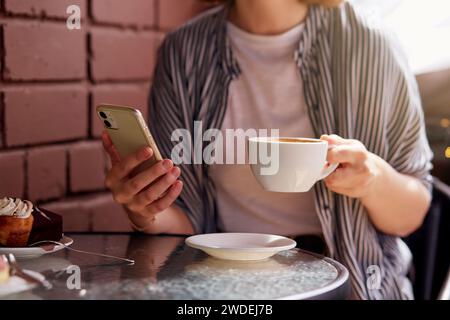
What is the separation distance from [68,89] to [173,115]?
0.59 ft

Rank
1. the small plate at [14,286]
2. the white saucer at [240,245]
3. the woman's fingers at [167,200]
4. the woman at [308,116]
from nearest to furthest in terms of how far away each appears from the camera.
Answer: the small plate at [14,286]
the white saucer at [240,245]
the woman's fingers at [167,200]
the woman at [308,116]

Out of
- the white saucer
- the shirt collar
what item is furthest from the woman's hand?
the shirt collar

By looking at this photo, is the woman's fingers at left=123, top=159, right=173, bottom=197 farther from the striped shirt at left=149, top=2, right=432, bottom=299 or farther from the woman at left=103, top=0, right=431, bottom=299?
the striped shirt at left=149, top=2, right=432, bottom=299

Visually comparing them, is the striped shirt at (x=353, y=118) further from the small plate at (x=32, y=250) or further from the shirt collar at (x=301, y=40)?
the small plate at (x=32, y=250)

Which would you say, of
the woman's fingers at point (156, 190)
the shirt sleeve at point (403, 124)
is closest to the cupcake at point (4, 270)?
the woman's fingers at point (156, 190)

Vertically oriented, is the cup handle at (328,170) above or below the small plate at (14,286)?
above

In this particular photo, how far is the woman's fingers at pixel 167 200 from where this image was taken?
82cm

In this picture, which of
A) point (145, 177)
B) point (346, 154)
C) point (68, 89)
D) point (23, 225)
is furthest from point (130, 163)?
point (68, 89)

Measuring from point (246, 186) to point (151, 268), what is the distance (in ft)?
1.20

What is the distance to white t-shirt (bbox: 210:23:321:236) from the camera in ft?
3.39

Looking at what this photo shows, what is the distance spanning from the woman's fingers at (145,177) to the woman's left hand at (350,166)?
0.62 ft

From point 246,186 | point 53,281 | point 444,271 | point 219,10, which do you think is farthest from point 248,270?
point 444,271

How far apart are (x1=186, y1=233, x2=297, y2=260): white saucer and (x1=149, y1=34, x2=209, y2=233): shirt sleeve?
11.4 inches

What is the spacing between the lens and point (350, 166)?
82 centimetres
